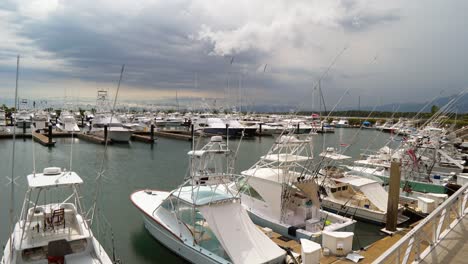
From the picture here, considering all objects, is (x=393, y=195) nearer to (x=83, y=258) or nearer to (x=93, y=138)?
(x=83, y=258)

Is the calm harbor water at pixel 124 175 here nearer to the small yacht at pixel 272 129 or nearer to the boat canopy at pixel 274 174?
the boat canopy at pixel 274 174

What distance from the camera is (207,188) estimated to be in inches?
545

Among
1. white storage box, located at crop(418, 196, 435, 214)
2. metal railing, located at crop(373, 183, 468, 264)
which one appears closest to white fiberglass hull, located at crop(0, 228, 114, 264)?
metal railing, located at crop(373, 183, 468, 264)

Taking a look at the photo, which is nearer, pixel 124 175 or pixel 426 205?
pixel 426 205

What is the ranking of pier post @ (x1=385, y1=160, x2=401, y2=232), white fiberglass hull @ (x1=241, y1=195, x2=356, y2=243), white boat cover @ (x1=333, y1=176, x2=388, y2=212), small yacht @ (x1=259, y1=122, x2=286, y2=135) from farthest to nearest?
small yacht @ (x1=259, y1=122, x2=286, y2=135) < white boat cover @ (x1=333, y1=176, x2=388, y2=212) < pier post @ (x1=385, y1=160, x2=401, y2=232) < white fiberglass hull @ (x1=241, y1=195, x2=356, y2=243)

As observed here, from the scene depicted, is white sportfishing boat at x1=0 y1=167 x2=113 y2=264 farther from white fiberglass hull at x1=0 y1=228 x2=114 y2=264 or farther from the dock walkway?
the dock walkway

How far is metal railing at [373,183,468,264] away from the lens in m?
5.06

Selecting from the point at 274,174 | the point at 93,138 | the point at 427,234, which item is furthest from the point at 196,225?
the point at 93,138

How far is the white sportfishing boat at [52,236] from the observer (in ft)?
33.2

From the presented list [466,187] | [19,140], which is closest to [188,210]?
[466,187]

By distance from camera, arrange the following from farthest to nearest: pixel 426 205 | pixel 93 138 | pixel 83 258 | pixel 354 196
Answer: pixel 93 138 → pixel 354 196 → pixel 426 205 → pixel 83 258

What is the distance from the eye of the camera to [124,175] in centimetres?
3103

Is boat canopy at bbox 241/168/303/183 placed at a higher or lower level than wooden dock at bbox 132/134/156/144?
higher

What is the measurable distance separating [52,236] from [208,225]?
17.5 ft
